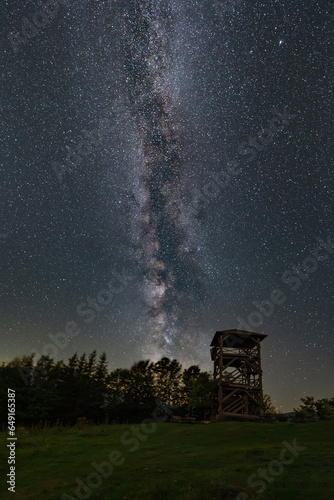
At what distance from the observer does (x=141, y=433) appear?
1695 centimetres

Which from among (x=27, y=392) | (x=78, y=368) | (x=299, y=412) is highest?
(x=78, y=368)

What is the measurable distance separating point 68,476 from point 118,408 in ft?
114

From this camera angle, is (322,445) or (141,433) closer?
A: (322,445)

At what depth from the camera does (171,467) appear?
926 centimetres

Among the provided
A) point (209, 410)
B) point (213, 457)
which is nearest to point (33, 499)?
point (213, 457)

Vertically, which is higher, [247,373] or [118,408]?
[247,373]

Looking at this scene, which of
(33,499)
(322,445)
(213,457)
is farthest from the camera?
(322,445)

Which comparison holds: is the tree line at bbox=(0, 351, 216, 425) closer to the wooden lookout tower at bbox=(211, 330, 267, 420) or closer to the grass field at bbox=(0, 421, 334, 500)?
the wooden lookout tower at bbox=(211, 330, 267, 420)

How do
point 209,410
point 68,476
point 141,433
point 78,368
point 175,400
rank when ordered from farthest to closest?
point 175,400, point 78,368, point 209,410, point 141,433, point 68,476

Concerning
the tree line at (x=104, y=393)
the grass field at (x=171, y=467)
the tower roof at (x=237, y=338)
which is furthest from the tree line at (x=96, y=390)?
the grass field at (x=171, y=467)

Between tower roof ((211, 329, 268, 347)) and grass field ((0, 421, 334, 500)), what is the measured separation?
13.2 m

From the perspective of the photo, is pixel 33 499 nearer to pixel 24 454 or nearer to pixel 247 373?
pixel 24 454

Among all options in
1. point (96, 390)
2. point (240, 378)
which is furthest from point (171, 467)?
point (96, 390)

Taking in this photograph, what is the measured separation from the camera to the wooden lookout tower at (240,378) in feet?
91.0
